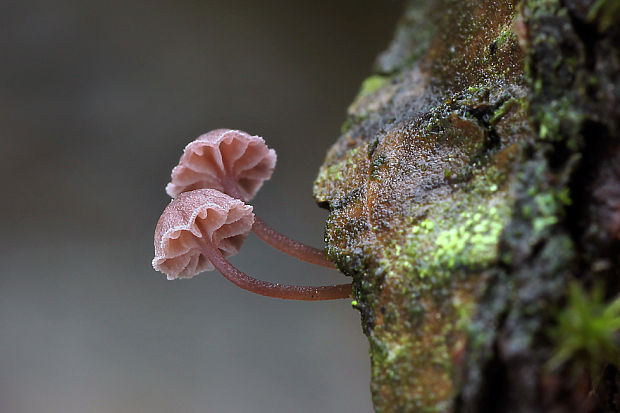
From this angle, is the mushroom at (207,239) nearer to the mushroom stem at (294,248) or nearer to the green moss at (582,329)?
the mushroom stem at (294,248)

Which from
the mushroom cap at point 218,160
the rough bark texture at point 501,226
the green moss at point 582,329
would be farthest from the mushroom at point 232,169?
the green moss at point 582,329

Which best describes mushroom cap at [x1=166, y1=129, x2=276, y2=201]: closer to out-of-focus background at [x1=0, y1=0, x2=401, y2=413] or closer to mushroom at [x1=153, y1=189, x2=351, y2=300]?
mushroom at [x1=153, y1=189, x2=351, y2=300]

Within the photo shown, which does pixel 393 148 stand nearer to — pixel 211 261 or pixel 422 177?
pixel 422 177

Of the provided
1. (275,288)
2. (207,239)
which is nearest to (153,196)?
(207,239)

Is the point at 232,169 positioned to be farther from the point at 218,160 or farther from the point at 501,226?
the point at 501,226

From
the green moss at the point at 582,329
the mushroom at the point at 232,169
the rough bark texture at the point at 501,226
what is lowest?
the green moss at the point at 582,329

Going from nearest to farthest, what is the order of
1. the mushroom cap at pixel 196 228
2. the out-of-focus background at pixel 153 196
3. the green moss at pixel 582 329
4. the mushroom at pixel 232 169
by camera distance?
the green moss at pixel 582 329
the mushroom cap at pixel 196 228
the mushroom at pixel 232 169
the out-of-focus background at pixel 153 196

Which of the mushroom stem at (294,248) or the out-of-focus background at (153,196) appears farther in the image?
the out-of-focus background at (153,196)
